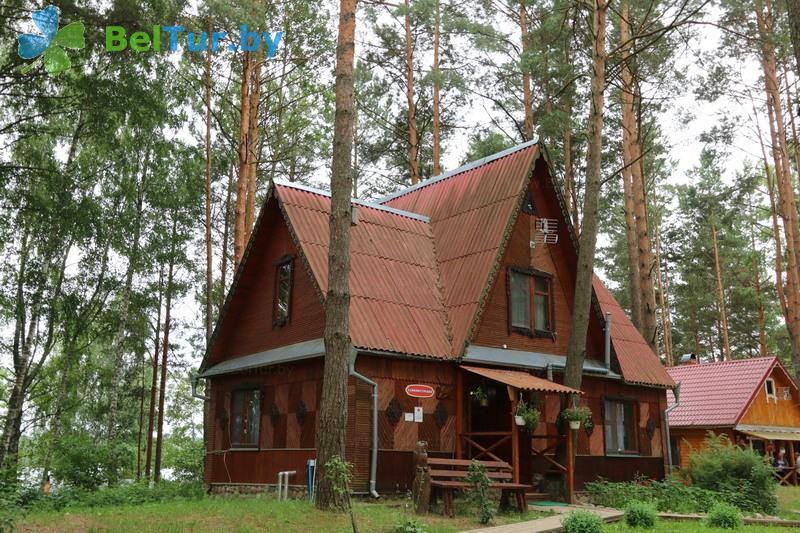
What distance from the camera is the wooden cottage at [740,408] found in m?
26.8

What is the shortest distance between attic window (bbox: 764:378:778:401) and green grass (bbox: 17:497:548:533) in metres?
21.3

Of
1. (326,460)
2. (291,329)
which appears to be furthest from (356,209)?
(326,460)

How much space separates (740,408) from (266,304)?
18.4 m

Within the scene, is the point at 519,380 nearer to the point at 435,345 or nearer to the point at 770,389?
the point at 435,345

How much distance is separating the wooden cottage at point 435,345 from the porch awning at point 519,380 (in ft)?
0.19

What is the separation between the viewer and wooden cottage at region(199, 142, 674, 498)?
46.6 feet

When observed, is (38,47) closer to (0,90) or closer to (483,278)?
(0,90)

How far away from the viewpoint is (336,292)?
437 inches

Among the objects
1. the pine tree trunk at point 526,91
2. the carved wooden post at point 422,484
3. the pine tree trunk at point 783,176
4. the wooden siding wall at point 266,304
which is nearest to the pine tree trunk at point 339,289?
the carved wooden post at point 422,484

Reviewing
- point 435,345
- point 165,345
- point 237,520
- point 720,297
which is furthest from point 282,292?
point 720,297

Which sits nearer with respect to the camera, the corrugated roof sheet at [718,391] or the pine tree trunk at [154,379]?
the corrugated roof sheet at [718,391]

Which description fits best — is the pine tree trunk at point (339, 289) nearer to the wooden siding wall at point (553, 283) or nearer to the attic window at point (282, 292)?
the attic window at point (282, 292)

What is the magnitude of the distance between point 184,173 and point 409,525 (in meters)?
20.5

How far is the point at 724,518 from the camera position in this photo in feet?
37.6
